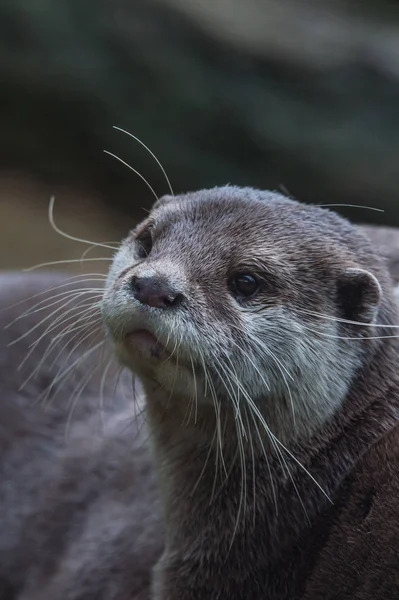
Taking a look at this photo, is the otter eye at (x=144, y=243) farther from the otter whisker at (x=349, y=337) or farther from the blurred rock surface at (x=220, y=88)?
the blurred rock surface at (x=220, y=88)

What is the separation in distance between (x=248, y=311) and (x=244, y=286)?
0.05 meters

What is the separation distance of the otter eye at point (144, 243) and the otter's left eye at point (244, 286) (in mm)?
245

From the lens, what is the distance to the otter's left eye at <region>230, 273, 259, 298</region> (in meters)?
1.86

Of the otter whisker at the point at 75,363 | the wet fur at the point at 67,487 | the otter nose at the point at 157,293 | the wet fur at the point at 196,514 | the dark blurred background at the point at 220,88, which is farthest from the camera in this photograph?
the dark blurred background at the point at 220,88

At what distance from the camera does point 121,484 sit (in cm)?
260

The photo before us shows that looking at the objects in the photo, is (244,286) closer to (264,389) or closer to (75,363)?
(264,389)

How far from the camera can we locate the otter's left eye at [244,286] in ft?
6.11

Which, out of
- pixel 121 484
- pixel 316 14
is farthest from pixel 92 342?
pixel 316 14

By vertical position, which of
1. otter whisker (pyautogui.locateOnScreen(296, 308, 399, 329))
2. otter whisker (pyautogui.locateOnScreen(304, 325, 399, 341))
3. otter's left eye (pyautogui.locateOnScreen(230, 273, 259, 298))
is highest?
otter's left eye (pyautogui.locateOnScreen(230, 273, 259, 298))

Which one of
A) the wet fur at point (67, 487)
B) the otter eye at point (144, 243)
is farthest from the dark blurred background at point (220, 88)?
the otter eye at point (144, 243)

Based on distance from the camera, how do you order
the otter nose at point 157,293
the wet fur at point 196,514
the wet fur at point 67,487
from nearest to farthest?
1. the otter nose at point 157,293
2. the wet fur at point 196,514
3. the wet fur at point 67,487

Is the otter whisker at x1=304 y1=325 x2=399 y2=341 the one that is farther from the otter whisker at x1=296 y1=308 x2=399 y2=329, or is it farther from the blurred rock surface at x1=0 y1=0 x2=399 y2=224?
the blurred rock surface at x1=0 y1=0 x2=399 y2=224

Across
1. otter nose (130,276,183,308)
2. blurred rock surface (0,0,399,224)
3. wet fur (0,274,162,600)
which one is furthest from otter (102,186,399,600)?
blurred rock surface (0,0,399,224)

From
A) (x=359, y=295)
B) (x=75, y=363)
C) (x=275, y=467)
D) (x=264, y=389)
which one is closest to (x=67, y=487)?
(x=75, y=363)
